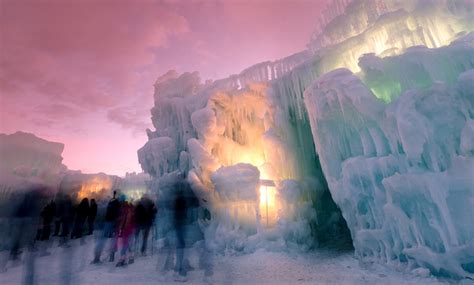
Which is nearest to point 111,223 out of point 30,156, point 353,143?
point 353,143

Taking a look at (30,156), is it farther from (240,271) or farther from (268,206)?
(240,271)

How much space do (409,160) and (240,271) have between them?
259 inches

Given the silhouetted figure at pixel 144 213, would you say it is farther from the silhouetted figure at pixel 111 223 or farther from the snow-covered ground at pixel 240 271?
the snow-covered ground at pixel 240 271

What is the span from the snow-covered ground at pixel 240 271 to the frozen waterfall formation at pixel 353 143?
94cm

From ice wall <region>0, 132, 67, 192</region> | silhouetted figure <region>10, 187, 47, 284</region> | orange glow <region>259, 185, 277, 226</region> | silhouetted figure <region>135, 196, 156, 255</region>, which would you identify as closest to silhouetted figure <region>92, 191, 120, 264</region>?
silhouetted figure <region>135, 196, 156, 255</region>

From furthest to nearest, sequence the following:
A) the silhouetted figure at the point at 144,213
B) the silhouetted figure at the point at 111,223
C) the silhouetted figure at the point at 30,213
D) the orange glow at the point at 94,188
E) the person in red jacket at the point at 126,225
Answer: the orange glow at the point at 94,188 < the silhouetted figure at the point at 144,213 < the silhouetted figure at the point at 111,223 < the person in red jacket at the point at 126,225 < the silhouetted figure at the point at 30,213

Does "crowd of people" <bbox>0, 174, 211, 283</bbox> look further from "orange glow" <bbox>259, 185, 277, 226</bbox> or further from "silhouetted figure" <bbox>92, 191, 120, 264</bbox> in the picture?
"orange glow" <bbox>259, 185, 277, 226</bbox>

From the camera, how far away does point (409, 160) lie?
25.9 feet

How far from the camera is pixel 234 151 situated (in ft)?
50.0

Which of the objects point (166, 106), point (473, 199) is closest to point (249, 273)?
point (473, 199)

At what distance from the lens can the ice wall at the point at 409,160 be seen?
23.1ft

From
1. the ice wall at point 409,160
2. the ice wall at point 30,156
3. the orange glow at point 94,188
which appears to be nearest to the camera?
the ice wall at point 409,160

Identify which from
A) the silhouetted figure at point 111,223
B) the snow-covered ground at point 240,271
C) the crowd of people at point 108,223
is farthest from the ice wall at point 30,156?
the silhouetted figure at point 111,223

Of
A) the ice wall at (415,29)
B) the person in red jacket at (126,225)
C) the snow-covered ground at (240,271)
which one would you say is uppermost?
the ice wall at (415,29)
